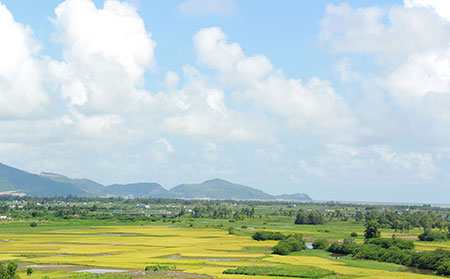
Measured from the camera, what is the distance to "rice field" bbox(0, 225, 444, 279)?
70250 millimetres

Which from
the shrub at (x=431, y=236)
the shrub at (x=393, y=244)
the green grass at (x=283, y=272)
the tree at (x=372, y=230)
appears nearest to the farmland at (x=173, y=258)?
the green grass at (x=283, y=272)

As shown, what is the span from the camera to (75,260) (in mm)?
78500

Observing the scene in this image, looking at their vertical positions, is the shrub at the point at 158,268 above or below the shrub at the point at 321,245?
below

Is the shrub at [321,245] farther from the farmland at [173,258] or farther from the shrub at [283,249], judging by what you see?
the shrub at [283,249]

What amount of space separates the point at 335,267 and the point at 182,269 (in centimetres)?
2309

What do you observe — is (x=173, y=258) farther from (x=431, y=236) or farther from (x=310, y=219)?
(x=310, y=219)

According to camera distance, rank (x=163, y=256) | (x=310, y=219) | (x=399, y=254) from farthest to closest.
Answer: (x=310, y=219)
(x=163, y=256)
(x=399, y=254)

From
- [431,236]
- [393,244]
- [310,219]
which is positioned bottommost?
[393,244]

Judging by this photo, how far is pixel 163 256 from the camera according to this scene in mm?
86250

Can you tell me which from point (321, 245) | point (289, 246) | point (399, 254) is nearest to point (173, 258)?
point (289, 246)

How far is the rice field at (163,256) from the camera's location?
70.2 meters

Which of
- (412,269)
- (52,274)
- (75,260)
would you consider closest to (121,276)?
(52,274)

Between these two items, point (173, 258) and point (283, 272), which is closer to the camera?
point (283, 272)

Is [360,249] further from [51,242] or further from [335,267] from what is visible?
[51,242]
